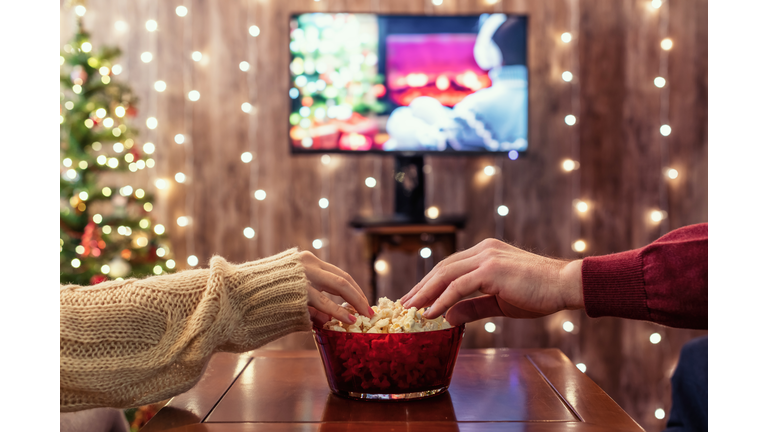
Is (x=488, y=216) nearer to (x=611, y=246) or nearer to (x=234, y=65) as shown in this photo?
(x=611, y=246)

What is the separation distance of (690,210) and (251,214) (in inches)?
85.5

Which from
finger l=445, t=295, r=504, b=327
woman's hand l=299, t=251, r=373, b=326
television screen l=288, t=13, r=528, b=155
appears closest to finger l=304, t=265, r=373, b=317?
woman's hand l=299, t=251, r=373, b=326

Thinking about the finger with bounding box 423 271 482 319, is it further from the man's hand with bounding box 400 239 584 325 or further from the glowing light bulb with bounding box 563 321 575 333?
the glowing light bulb with bounding box 563 321 575 333

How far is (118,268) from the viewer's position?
2.32m

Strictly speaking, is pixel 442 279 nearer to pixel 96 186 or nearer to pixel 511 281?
pixel 511 281

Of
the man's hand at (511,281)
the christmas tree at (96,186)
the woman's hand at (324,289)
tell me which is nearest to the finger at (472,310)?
the man's hand at (511,281)

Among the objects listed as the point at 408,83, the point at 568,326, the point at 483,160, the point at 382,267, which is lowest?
the point at 568,326

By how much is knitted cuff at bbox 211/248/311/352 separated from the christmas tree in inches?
69.3

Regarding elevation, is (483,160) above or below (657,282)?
above

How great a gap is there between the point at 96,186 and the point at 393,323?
208cm

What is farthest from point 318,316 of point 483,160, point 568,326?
point 568,326

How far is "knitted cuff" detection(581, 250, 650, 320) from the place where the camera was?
30.3 inches
